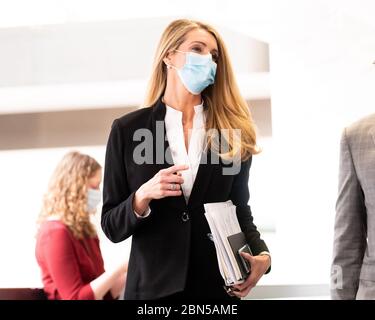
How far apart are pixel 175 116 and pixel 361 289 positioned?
87cm

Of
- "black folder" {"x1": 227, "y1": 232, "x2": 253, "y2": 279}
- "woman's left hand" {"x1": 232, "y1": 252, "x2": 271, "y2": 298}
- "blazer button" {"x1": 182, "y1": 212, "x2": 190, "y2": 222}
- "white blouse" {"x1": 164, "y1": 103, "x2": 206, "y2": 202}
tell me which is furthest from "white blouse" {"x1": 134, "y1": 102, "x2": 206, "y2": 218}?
"woman's left hand" {"x1": 232, "y1": 252, "x2": 271, "y2": 298}

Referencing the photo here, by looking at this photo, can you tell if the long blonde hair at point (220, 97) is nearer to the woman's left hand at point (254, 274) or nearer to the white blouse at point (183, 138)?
the white blouse at point (183, 138)

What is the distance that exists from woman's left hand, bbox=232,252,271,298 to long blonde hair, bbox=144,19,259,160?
380mm

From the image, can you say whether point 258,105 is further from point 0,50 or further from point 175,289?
point 0,50

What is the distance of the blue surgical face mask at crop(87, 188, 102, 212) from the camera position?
2092 mm

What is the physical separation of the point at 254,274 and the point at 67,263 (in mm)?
698

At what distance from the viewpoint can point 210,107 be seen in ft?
6.66

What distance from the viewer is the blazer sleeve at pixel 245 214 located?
6.46 ft

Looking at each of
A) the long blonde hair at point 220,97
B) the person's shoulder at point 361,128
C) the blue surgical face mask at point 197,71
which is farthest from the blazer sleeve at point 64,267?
the person's shoulder at point 361,128

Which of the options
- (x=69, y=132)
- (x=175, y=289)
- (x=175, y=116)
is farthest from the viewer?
(x=69, y=132)

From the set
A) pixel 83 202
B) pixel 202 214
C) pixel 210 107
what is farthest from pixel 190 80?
pixel 83 202

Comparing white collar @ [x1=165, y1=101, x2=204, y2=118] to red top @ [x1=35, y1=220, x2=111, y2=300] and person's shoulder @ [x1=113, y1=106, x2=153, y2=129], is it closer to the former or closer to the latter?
person's shoulder @ [x1=113, y1=106, x2=153, y2=129]

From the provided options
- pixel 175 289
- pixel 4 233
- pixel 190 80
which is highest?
pixel 190 80

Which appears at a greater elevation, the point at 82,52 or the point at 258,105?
the point at 82,52
